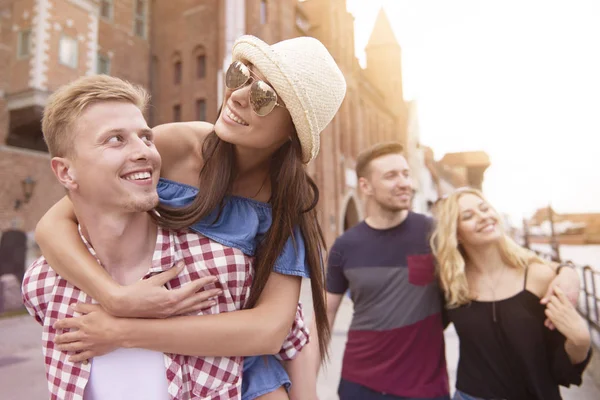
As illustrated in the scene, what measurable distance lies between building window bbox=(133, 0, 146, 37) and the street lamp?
835cm

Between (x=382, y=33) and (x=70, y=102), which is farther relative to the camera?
(x=382, y=33)

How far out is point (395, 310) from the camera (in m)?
2.76

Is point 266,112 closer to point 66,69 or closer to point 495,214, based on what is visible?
point 495,214

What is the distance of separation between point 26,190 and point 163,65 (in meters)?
10.1

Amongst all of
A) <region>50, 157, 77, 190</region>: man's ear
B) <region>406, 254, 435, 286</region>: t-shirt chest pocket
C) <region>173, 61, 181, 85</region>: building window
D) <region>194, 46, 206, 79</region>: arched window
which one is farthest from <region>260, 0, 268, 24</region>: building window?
<region>50, 157, 77, 190</region>: man's ear

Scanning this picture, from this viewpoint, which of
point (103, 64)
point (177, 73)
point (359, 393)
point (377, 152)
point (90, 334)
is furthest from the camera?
point (177, 73)

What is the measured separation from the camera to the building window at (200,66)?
57.3 ft

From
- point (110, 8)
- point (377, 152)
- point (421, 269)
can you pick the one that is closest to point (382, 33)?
point (110, 8)

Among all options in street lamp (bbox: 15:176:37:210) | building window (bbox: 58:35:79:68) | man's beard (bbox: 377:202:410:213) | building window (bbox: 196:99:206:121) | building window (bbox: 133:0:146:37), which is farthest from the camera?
building window (bbox: 196:99:206:121)

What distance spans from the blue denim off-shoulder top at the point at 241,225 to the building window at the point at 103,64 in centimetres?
1437

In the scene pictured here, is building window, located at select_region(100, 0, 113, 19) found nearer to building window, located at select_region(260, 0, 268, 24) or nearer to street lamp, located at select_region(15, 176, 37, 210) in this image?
building window, located at select_region(260, 0, 268, 24)

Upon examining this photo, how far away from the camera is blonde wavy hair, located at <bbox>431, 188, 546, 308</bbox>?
7.58 feet

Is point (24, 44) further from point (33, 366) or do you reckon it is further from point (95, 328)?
point (95, 328)

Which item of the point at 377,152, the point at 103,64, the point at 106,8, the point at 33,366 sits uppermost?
the point at 106,8
